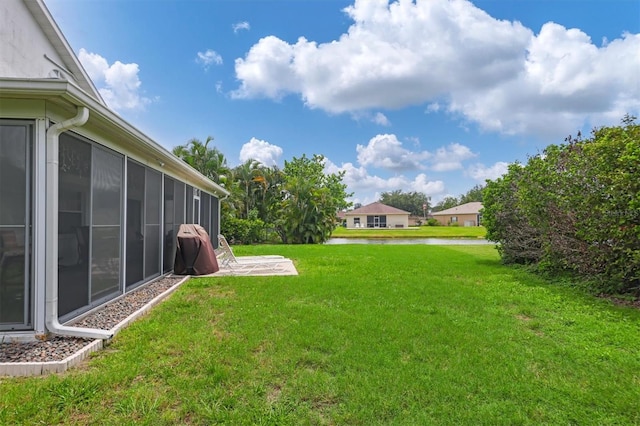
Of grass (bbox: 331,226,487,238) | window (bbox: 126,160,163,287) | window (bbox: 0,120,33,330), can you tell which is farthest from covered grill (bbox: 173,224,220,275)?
grass (bbox: 331,226,487,238)

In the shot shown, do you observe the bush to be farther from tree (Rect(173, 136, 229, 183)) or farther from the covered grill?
the covered grill

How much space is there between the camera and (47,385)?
283 centimetres

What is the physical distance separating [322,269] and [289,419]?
22.8 ft

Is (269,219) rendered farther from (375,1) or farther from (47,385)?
(47,385)

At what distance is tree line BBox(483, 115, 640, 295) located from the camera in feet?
19.0

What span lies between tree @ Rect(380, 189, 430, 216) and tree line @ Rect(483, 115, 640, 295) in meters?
66.4

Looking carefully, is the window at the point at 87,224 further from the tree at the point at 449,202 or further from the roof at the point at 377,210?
the tree at the point at 449,202

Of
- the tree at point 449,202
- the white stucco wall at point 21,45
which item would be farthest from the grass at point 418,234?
the tree at point 449,202

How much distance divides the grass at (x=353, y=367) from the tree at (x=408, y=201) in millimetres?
70476

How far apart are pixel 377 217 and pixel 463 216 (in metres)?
14.2

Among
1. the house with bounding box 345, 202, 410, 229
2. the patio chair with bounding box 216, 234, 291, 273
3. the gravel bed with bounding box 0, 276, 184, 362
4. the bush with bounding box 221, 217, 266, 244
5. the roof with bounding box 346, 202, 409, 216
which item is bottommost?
the gravel bed with bounding box 0, 276, 184, 362

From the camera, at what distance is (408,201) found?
2963 inches

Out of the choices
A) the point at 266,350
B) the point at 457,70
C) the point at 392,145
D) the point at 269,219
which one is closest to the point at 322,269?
the point at 266,350

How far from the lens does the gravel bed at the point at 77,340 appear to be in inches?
132
